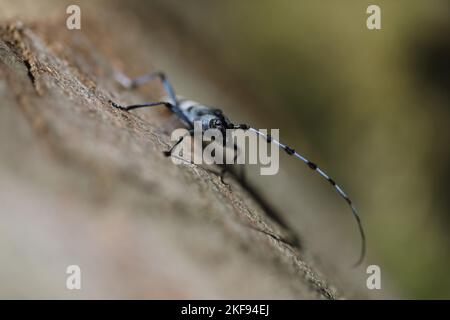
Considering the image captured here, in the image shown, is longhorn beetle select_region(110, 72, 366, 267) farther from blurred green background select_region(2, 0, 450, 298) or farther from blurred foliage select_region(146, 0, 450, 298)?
blurred foliage select_region(146, 0, 450, 298)

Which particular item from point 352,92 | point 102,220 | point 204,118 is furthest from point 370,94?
point 102,220

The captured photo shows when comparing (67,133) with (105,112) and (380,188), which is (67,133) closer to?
(105,112)

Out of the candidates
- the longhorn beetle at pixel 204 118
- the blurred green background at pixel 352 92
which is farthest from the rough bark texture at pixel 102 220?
the blurred green background at pixel 352 92

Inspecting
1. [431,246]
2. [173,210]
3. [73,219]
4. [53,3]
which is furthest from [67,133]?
[431,246]

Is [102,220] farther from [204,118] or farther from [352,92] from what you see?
[352,92]

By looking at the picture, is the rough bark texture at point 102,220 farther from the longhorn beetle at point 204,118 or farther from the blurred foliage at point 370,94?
the blurred foliage at point 370,94

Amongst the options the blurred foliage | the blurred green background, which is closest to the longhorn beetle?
the blurred green background
